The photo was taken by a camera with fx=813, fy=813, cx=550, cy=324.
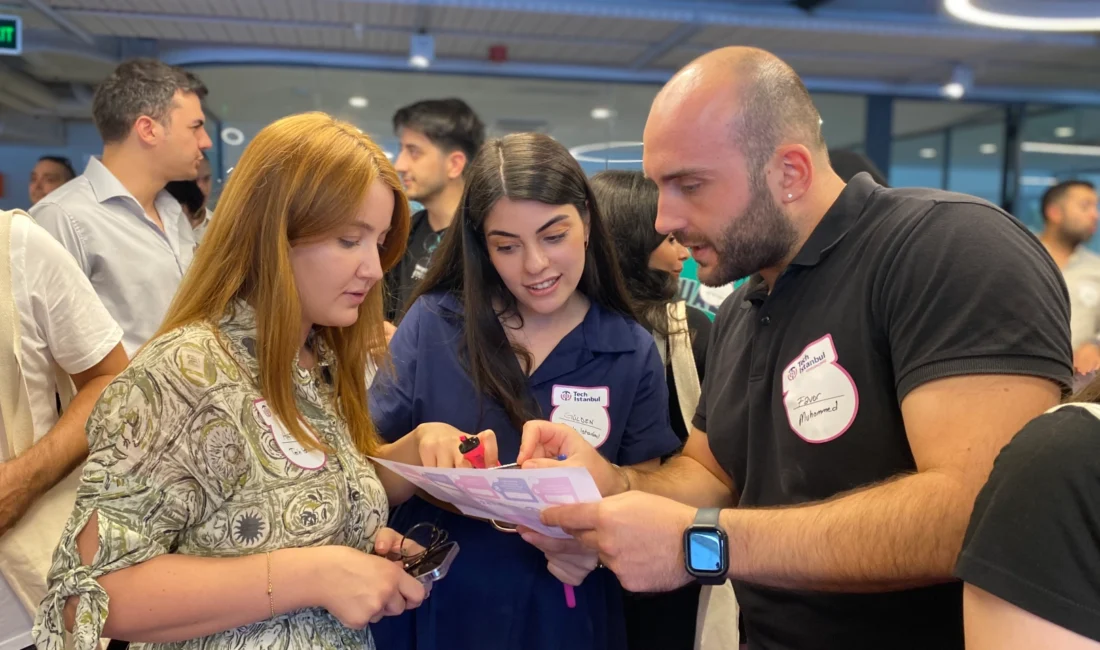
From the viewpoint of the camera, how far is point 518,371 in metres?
1.84

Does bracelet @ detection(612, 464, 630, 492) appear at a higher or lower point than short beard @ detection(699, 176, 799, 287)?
lower

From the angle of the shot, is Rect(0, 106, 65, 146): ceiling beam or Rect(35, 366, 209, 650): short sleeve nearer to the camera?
Rect(35, 366, 209, 650): short sleeve

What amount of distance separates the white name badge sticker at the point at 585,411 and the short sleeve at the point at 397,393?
0.33 meters

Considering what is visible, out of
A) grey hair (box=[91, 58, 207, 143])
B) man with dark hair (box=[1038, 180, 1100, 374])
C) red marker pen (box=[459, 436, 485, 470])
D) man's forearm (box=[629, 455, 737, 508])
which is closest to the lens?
red marker pen (box=[459, 436, 485, 470])

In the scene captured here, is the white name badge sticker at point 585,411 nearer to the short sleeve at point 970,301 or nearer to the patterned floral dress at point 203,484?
the patterned floral dress at point 203,484

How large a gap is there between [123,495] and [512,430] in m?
0.86

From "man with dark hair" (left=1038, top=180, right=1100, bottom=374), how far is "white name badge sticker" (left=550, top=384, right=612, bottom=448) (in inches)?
139

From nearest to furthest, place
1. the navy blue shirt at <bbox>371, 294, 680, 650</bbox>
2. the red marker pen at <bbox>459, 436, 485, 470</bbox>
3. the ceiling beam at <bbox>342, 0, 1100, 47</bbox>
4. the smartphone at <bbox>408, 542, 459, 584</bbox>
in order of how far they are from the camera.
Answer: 1. the smartphone at <bbox>408, 542, 459, 584</bbox>
2. the red marker pen at <bbox>459, 436, 485, 470</bbox>
3. the navy blue shirt at <bbox>371, 294, 680, 650</bbox>
4. the ceiling beam at <bbox>342, 0, 1100, 47</bbox>

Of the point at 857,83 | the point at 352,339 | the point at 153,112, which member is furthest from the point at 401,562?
the point at 857,83

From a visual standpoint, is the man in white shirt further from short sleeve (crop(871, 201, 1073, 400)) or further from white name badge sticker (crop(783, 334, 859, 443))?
short sleeve (crop(871, 201, 1073, 400))

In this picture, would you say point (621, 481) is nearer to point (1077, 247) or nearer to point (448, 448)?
point (448, 448)

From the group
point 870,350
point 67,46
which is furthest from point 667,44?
point 870,350

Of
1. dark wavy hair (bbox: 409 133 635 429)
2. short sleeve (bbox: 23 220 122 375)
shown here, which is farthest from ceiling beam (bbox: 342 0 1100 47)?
short sleeve (bbox: 23 220 122 375)

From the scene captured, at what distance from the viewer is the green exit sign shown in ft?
18.3
